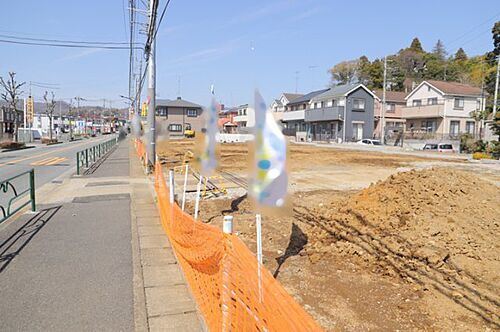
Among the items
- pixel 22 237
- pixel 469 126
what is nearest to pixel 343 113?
pixel 469 126

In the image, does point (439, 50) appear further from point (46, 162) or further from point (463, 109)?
point (46, 162)

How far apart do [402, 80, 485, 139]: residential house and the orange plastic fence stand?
146 ft

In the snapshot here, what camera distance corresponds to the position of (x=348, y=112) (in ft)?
156

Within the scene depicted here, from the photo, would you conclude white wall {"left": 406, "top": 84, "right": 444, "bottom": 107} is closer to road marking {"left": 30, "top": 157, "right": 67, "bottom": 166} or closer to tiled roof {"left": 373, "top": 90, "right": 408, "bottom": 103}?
tiled roof {"left": 373, "top": 90, "right": 408, "bottom": 103}

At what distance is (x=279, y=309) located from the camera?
6.41 feet

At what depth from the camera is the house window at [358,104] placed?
157 feet

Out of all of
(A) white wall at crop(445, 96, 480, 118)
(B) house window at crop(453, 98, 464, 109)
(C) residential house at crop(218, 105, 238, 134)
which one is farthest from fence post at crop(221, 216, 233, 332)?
(B) house window at crop(453, 98, 464, 109)

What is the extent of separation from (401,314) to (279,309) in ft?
7.28

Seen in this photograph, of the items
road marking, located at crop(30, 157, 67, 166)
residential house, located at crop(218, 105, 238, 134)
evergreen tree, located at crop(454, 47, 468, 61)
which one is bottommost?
road marking, located at crop(30, 157, 67, 166)

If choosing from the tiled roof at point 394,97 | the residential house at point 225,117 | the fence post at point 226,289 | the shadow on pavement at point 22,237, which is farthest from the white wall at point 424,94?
the fence post at point 226,289

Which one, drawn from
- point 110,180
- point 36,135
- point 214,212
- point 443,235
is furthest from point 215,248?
point 36,135

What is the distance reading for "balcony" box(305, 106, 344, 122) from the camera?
157ft

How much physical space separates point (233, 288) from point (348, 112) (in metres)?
47.3

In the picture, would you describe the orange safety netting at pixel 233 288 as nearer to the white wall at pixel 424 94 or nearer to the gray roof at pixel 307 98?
the white wall at pixel 424 94
